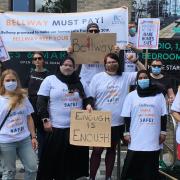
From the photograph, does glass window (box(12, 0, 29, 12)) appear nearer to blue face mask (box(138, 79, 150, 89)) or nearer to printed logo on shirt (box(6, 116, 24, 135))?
blue face mask (box(138, 79, 150, 89))

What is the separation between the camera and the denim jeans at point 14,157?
6.04m

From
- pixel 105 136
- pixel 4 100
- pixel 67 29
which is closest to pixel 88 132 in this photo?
pixel 105 136

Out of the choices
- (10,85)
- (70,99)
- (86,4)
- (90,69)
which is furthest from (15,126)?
(86,4)

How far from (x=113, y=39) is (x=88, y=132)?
1497 millimetres

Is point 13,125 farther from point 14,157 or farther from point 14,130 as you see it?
point 14,157

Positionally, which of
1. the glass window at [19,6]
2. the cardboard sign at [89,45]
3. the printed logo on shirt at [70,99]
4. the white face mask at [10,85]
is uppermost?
the glass window at [19,6]

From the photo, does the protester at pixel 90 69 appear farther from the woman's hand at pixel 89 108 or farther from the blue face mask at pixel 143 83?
the blue face mask at pixel 143 83

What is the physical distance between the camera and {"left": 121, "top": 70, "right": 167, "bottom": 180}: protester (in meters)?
6.48

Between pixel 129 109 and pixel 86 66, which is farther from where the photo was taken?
pixel 86 66

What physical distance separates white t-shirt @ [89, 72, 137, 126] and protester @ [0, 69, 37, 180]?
3.43ft

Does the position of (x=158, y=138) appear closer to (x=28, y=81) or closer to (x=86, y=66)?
(x=86, y=66)

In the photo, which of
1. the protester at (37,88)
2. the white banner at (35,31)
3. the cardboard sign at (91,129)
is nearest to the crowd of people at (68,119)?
the cardboard sign at (91,129)

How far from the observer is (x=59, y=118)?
6.59 metres

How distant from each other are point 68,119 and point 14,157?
3.03ft
